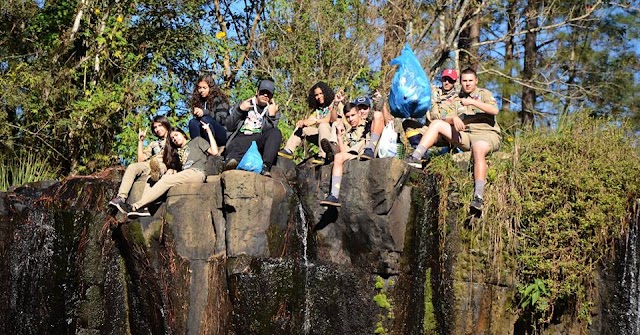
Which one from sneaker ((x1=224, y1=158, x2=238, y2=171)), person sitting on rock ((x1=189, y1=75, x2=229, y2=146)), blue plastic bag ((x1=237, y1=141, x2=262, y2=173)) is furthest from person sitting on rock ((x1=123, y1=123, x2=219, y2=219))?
blue plastic bag ((x1=237, y1=141, x2=262, y2=173))

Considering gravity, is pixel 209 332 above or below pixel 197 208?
below

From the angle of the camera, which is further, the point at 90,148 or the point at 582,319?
the point at 90,148

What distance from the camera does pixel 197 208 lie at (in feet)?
27.1

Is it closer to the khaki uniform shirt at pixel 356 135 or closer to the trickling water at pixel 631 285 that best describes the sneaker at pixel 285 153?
the khaki uniform shirt at pixel 356 135

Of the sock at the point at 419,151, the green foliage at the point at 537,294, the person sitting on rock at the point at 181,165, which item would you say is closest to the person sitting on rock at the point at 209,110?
the person sitting on rock at the point at 181,165

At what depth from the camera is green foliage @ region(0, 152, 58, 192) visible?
11516 millimetres

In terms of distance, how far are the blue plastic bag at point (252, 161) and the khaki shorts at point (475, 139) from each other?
1.88 meters

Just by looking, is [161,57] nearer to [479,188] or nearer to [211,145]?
[211,145]

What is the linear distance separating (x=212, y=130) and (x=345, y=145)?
1435 mm

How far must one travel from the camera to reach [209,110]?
30.8 feet

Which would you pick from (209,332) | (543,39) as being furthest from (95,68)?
(543,39)

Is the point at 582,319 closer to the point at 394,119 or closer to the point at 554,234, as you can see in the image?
the point at 554,234

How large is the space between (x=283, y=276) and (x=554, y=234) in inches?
102

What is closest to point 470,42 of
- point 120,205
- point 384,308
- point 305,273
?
point 305,273
